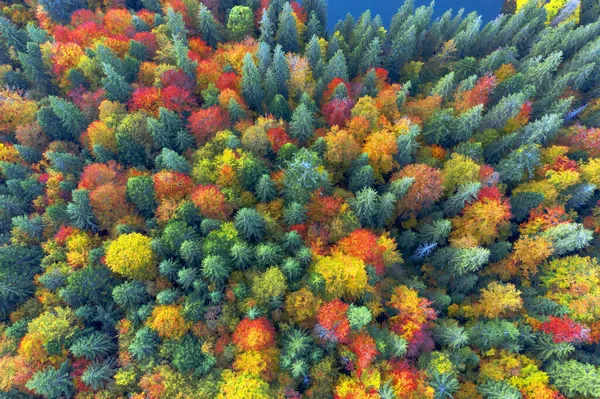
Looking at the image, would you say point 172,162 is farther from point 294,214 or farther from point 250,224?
point 294,214

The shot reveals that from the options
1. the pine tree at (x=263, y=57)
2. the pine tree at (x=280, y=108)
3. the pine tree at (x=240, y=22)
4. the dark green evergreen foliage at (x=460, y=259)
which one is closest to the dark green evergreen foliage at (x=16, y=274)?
the pine tree at (x=280, y=108)

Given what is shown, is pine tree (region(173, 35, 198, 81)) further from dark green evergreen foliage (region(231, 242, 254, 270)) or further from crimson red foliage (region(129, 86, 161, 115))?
dark green evergreen foliage (region(231, 242, 254, 270))

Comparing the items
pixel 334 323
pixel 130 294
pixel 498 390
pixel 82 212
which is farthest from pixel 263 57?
pixel 498 390

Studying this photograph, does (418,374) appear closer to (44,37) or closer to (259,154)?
(259,154)

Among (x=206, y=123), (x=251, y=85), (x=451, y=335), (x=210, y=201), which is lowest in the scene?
(x=451, y=335)

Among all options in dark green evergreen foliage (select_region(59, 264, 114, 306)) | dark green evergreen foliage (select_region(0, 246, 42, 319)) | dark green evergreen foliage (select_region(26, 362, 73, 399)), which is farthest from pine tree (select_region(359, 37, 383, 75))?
dark green evergreen foliage (select_region(26, 362, 73, 399))

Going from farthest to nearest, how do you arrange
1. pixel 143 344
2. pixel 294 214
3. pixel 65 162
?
pixel 65 162, pixel 294 214, pixel 143 344

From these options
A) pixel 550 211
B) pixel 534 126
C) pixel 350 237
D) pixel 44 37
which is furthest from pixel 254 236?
pixel 44 37
